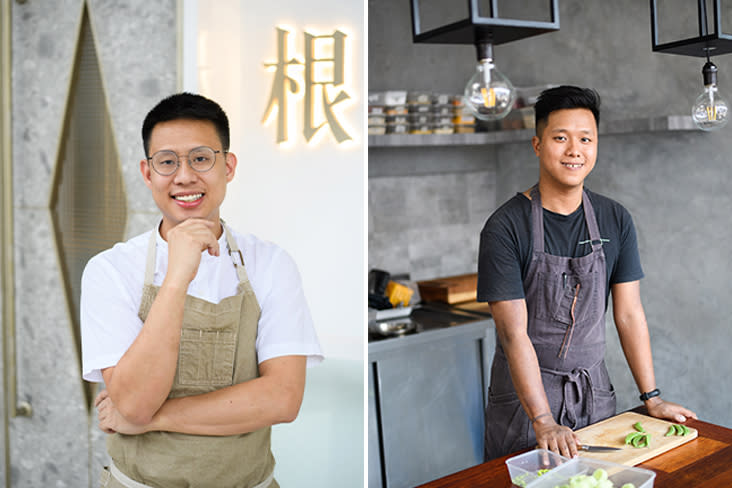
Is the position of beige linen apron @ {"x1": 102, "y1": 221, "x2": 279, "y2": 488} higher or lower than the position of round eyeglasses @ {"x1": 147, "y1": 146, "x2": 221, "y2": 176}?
lower

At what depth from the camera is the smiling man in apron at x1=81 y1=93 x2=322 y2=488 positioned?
5.74 ft

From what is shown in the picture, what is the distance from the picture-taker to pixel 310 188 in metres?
2.07

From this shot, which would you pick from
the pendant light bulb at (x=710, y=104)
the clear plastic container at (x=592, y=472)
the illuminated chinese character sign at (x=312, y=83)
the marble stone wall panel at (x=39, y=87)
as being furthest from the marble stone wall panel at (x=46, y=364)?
the pendant light bulb at (x=710, y=104)

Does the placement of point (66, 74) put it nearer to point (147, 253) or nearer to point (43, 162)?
point (43, 162)

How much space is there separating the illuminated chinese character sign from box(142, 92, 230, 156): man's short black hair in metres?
0.14

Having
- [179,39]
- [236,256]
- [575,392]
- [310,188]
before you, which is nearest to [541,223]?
[575,392]

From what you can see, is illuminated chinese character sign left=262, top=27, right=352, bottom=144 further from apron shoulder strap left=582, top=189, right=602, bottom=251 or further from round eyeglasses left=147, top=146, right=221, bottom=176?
apron shoulder strap left=582, top=189, right=602, bottom=251

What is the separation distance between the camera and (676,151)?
12.1 feet

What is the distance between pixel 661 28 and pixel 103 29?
2.99 meters

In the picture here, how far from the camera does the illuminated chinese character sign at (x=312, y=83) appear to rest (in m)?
2.03

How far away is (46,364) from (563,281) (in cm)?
192

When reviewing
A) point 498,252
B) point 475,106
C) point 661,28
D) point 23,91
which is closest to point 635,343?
point 498,252

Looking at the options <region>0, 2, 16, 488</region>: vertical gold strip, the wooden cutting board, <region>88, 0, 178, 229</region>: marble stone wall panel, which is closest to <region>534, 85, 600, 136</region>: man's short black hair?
the wooden cutting board

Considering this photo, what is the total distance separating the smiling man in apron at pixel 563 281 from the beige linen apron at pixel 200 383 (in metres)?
0.92
